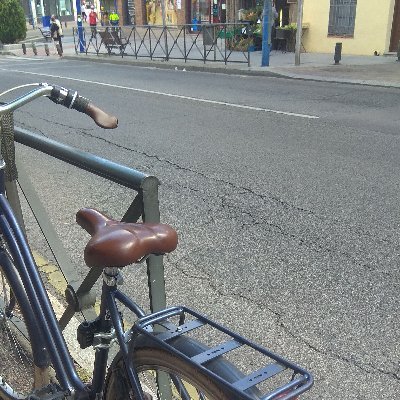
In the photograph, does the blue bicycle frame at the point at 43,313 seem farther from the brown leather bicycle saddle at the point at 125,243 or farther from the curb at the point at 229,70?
the curb at the point at 229,70

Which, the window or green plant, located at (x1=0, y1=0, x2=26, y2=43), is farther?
green plant, located at (x1=0, y1=0, x2=26, y2=43)

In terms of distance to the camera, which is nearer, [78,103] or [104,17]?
[78,103]

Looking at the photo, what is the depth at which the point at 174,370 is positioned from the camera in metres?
1.45

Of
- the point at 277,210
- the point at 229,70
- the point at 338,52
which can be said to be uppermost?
the point at 338,52

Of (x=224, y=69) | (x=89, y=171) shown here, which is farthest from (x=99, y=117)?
(x=224, y=69)

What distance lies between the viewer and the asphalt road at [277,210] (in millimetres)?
3037

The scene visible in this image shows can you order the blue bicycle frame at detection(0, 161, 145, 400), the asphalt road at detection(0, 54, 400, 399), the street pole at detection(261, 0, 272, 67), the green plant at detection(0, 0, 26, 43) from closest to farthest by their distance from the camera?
the blue bicycle frame at detection(0, 161, 145, 400) → the asphalt road at detection(0, 54, 400, 399) → the street pole at detection(261, 0, 272, 67) → the green plant at detection(0, 0, 26, 43)

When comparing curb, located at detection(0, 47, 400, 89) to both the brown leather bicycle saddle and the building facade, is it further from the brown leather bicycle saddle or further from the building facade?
the brown leather bicycle saddle

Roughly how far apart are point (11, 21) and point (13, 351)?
1198 inches

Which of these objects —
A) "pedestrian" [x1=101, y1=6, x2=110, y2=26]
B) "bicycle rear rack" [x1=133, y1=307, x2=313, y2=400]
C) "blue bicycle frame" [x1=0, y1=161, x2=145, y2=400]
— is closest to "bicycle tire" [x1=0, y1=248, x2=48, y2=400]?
"blue bicycle frame" [x1=0, y1=161, x2=145, y2=400]

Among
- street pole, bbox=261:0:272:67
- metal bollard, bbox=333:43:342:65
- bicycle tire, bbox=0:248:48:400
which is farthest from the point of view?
metal bollard, bbox=333:43:342:65

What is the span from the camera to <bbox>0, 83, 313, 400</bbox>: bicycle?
1.31 m

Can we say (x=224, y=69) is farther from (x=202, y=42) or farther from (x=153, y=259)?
(x=153, y=259)

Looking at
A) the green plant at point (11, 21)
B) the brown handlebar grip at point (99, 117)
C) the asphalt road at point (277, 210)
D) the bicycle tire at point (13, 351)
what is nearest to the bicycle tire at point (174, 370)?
the bicycle tire at point (13, 351)
